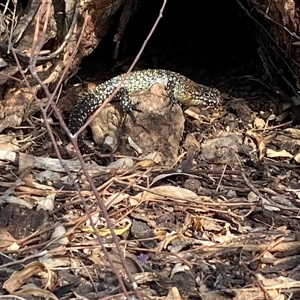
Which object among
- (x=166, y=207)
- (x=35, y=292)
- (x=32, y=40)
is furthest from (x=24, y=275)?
(x=32, y=40)

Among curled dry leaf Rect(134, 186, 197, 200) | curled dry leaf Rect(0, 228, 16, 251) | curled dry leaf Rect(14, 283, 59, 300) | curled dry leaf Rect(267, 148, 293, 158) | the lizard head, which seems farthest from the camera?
the lizard head

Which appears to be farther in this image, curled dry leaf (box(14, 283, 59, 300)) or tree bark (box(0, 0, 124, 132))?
tree bark (box(0, 0, 124, 132))

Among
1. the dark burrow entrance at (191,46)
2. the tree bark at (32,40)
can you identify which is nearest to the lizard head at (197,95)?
the dark burrow entrance at (191,46)

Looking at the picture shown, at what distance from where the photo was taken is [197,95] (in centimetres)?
565

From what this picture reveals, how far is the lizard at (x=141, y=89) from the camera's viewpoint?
208 inches

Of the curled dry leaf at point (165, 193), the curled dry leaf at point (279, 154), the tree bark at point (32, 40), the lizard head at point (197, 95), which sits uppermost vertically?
the tree bark at point (32, 40)

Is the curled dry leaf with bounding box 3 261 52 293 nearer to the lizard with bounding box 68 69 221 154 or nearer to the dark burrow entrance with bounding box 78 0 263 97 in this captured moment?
the lizard with bounding box 68 69 221 154

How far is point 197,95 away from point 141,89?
18.9 inches

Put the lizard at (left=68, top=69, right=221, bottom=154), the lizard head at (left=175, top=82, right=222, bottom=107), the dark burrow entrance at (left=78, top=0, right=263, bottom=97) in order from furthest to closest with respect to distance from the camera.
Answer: the dark burrow entrance at (left=78, top=0, right=263, bottom=97) < the lizard head at (left=175, top=82, right=222, bottom=107) < the lizard at (left=68, top=69, right=221, bottom=154)

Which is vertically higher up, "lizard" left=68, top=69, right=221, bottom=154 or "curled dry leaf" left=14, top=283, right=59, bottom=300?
"lizard" left=68, top=69, right=221, bottom=154

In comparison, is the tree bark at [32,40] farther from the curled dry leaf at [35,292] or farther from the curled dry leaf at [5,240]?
the curled dry leaf at [35,292]

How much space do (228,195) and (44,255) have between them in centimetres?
124

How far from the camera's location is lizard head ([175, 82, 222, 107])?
18.1ft

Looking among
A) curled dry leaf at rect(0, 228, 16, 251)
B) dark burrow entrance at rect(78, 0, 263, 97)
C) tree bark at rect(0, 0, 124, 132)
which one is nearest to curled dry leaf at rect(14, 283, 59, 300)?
curled dry leaf at rect(0, 228, 16, 251)
